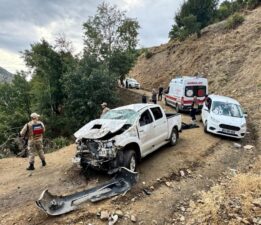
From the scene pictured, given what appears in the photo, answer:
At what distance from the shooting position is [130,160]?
9078 mm

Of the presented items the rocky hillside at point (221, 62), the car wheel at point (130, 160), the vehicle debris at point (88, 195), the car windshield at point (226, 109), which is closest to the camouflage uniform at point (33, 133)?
the vehicle debris at point (88, 195)

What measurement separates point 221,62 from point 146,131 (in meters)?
24.9

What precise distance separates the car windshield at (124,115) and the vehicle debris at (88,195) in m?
1.88

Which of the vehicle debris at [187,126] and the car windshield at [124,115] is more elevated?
the car windshield at [124,115]

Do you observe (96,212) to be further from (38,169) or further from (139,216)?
(38,169)

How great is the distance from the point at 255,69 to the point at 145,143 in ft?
66.1

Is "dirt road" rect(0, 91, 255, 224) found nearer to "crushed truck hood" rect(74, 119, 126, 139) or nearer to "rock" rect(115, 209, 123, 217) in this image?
"rock" rect(115, 209, 123, 217)

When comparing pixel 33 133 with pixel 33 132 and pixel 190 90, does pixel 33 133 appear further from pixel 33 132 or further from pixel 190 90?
pixel 190 90

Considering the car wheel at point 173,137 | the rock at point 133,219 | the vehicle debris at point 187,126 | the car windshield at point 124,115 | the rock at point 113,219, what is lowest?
the rock at point 133,219

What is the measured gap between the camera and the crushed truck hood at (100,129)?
9.08 m

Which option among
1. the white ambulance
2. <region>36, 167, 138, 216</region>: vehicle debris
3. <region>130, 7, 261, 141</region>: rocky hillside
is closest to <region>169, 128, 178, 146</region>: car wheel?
<region>36, 167, 138, 216</region>: vehicle debris

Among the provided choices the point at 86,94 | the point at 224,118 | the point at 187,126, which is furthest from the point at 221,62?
the point at 224,118

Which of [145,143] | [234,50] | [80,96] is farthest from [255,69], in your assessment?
[145,143]

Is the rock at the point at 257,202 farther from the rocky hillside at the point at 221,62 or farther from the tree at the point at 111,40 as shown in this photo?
the tree at the point at 111,40
